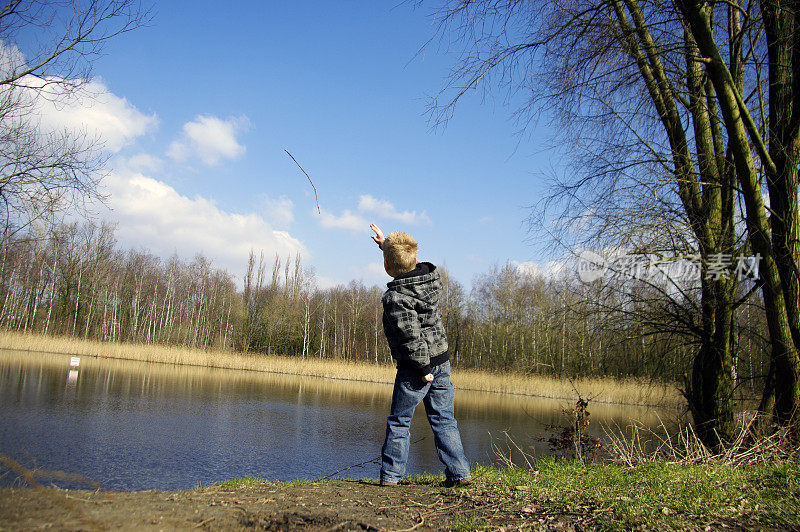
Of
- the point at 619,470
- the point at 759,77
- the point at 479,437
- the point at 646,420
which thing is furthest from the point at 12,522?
the point at 646,420

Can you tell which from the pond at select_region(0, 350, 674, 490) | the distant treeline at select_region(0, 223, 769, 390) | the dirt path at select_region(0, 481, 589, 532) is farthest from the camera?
the distant treeline at select_region(0, 223, 769, 390)

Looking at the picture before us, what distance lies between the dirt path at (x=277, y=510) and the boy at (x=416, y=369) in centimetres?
22

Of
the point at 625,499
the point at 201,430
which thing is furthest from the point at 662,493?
the point at 201,430

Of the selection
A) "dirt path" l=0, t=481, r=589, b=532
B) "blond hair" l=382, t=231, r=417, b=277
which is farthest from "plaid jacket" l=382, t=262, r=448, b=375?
"dirt path" l=0, t=481, r=589, b=532

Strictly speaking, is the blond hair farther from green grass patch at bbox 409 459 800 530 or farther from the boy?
green grass patch at bbox 409 459 800 530

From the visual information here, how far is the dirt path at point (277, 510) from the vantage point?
231 centimetres

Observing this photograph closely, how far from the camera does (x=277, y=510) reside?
2.88m

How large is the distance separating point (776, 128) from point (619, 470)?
15.1 feet

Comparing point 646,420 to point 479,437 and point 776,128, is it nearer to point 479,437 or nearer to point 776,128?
point 479,437

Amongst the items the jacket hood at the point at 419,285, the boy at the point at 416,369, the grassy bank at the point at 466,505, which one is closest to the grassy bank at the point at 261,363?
the grassy bank at the point at 466,505

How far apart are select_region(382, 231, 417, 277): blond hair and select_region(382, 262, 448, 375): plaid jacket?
5.0 inches

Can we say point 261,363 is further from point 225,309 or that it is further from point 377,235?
point 377,235

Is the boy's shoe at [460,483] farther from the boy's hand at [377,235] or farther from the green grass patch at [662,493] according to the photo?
the boy's hand at [377,235]

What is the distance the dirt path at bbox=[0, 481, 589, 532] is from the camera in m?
2.31
